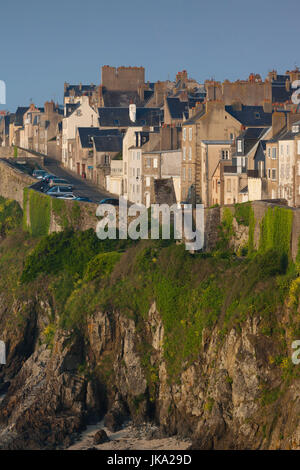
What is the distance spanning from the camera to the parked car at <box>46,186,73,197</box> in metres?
59.8

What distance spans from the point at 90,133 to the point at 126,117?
3.19m

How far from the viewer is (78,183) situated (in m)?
69.7

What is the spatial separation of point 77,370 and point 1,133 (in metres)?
85.2

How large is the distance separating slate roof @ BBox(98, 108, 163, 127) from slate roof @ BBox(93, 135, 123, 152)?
246 cm

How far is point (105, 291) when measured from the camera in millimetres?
45500

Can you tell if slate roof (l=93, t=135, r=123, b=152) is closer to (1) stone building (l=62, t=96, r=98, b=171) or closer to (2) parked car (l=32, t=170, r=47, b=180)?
(2) parked car (l=32, t=170, r=47, b=180)

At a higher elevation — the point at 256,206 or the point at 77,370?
the point at 256,206

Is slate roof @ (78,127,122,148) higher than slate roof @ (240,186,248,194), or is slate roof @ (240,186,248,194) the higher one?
slate roof @ (78,127,122,148)

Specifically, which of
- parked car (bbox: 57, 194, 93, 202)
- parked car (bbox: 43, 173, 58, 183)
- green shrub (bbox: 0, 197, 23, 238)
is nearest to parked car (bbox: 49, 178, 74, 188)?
parked car (bbox: 43, 173, 58, 183)

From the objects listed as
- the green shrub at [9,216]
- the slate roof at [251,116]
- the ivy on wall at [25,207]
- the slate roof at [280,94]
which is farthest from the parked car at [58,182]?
the slate roof at [280,94]

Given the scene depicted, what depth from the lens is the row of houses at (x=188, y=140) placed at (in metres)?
51.4

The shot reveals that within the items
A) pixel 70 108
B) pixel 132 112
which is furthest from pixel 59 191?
pixel 70 108
